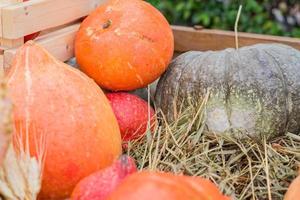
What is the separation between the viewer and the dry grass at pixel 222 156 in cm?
155

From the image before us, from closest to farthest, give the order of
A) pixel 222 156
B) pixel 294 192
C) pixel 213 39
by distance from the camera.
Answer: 1. pixel 294 192
2. pixel 222 156
3. pixel 213 39

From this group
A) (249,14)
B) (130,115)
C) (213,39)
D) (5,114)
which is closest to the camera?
(5,114)

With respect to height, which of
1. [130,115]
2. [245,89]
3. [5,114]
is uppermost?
[5,114]

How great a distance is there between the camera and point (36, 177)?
1.18 meters

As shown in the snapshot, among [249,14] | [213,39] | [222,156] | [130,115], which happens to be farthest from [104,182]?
[249,14]

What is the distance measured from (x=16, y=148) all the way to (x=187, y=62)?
87 centimetres

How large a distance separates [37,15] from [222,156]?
0.67m

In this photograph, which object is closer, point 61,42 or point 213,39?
point 61,42

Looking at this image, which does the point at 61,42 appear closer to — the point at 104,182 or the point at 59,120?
the point at 59,120

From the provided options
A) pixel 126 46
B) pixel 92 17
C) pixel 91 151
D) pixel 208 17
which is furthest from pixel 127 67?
pixel 208 17

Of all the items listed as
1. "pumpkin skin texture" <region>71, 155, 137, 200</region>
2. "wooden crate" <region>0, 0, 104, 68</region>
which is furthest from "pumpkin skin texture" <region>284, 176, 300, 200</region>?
"wooden crate" <region>0, 0, 104, 68</region>

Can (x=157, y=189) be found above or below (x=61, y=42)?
above

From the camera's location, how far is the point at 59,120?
140 centimetres

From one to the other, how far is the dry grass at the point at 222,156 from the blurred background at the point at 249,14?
1859 mm
